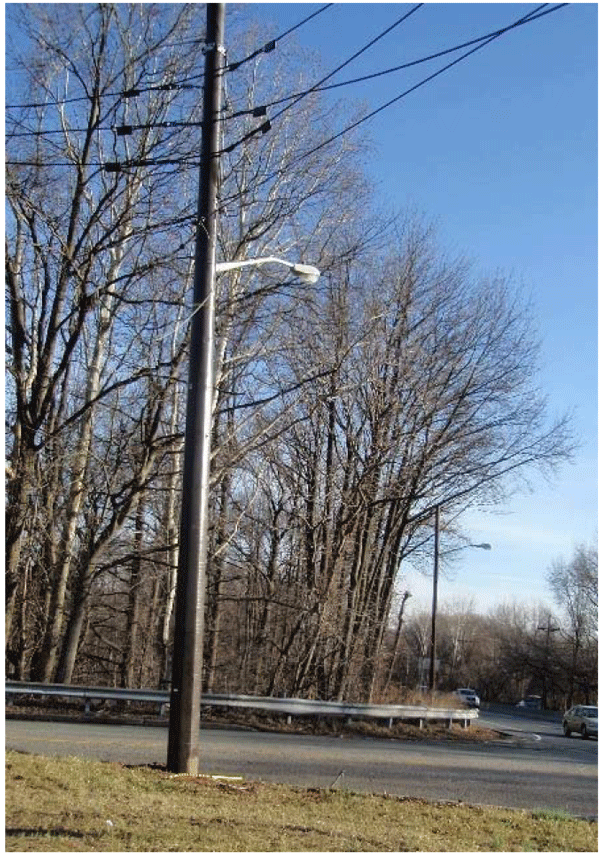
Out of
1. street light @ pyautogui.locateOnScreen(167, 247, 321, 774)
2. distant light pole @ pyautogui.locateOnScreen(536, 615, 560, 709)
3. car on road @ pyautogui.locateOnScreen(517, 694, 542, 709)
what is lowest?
car on road @ pyautogui.locateOnScreen(517, 694, 542, 709)

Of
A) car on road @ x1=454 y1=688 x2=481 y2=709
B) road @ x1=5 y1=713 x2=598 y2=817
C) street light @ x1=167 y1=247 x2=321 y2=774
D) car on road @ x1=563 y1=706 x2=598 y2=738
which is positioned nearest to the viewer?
street light @ x1=167 y1=247 x2=321 y2=774

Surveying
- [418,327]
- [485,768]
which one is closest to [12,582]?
[485,768]

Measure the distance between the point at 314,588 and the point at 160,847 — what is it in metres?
21.5

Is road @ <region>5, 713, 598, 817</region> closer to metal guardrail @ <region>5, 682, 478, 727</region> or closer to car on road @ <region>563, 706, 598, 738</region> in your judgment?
metal guardrail @ <region>5, 682, 478, 727</region>

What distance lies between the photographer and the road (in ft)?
39.7

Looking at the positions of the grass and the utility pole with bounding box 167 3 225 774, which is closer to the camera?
the grass

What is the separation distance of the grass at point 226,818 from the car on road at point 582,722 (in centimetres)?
2690

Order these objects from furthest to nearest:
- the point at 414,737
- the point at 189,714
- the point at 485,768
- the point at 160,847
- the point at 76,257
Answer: the point at 414,737, the point at 76,257, the point at 485,768, the point at 189,714, the point at 160,847

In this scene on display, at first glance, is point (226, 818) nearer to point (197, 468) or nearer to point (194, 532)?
point (194, 532)

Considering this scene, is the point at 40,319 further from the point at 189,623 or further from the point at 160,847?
the point at 160,847

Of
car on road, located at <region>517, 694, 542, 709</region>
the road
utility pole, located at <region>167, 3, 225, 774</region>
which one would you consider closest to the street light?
utility pole, located at <region>167, 3, 225, 774</region>

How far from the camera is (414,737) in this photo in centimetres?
2306

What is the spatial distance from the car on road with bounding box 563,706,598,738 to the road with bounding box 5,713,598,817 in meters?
15.6

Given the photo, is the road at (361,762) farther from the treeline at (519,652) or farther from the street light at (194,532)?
the treeline at (519,652)
